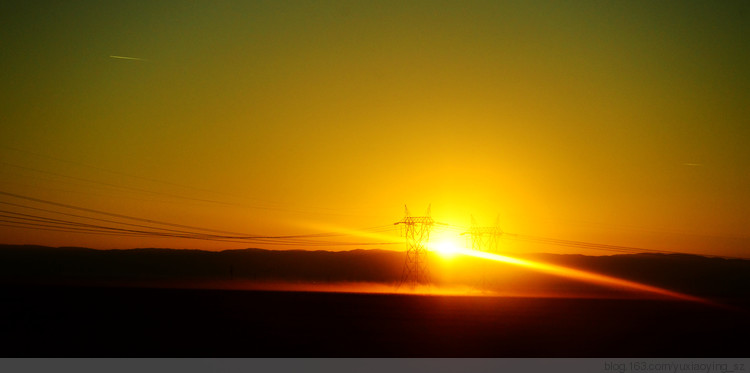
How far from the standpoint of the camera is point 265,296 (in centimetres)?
2770

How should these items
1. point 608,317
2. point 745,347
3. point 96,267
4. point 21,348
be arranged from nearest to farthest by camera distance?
point 21,348, point 745,347, point 608,317, point 96,267

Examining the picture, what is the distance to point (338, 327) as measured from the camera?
19.1 meters

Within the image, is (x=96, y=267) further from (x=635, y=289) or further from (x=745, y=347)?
(x=745, y=347)

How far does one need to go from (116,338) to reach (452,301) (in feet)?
51.4

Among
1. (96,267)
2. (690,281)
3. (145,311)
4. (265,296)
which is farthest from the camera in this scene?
(96,267)

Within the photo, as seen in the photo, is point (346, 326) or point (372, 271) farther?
point (372, 271)

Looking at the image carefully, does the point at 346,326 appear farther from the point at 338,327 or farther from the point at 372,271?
the point at 372,271

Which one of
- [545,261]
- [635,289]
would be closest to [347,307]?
[635,289]

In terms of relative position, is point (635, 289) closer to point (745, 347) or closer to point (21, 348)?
point (745, 347)

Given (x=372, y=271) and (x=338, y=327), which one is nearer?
(x=338, y=327)

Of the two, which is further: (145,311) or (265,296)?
(265,296)

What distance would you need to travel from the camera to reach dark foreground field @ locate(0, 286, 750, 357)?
15578mm

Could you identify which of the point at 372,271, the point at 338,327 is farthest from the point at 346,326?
the point at 372,271

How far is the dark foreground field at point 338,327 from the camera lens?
15578 mm
